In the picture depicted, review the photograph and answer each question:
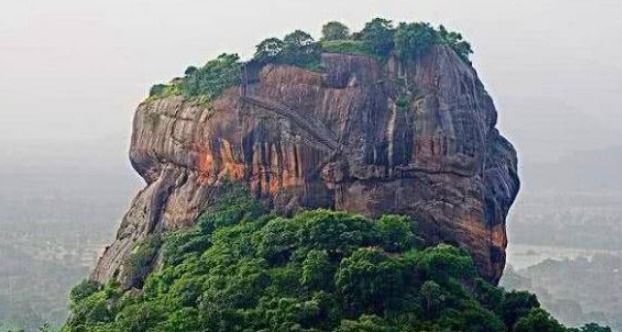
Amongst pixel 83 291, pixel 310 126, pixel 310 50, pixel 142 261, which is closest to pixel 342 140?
pixel 310 126

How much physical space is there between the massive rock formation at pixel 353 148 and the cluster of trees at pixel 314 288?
180cm

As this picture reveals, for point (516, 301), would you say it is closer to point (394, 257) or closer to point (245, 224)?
point (394, 257)

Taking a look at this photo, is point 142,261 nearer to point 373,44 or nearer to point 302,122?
point 302,122

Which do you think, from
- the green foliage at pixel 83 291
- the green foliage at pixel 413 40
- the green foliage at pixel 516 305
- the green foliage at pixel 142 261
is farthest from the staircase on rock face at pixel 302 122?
the green foliage at pixel 83 291

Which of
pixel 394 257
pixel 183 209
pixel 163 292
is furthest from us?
pixel 183 209

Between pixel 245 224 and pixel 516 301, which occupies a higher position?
pixel 245 224

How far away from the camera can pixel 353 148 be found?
90.6 feet

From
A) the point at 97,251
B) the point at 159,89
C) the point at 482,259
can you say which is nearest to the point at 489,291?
the point at 482,259

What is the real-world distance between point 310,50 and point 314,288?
930cm

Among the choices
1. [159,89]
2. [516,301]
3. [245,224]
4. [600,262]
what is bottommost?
[600,262]

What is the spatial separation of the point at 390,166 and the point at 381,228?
11.0 feet

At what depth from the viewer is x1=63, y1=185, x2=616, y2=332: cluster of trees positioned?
69.7 ft

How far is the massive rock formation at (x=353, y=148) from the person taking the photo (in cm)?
2744

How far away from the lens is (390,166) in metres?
27.6
